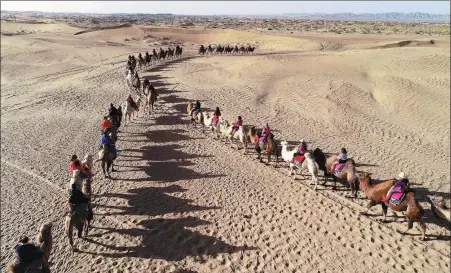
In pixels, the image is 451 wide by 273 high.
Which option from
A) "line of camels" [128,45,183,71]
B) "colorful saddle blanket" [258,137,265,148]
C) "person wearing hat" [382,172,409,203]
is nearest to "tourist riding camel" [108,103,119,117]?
"colorful saddle blanket" [258,137,265,148]

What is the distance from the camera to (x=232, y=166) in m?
13.3

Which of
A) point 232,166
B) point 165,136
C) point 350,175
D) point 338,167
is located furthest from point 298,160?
point 165,136

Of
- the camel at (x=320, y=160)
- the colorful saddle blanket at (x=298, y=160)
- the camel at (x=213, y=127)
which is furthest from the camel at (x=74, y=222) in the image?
the camel at (x=213, y=127)

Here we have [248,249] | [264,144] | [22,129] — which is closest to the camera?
[248,249]

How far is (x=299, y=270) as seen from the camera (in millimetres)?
7938

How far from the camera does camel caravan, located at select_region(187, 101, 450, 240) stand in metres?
9.07

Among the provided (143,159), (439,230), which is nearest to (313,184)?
(439,230)

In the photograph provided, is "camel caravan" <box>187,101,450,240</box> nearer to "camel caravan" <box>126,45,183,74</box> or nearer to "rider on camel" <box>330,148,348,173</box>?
"rider on camel" <box>330,148,348,173</box>

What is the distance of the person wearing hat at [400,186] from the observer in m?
9.09

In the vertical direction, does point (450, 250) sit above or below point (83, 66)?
below

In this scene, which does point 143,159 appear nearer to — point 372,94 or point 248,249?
point 248,249

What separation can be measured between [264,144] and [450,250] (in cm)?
→ 675

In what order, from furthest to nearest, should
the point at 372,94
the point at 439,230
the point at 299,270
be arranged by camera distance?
the point at 372,94 < the point at 439,230 < the point at 299,270

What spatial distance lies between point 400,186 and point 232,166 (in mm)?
6190
